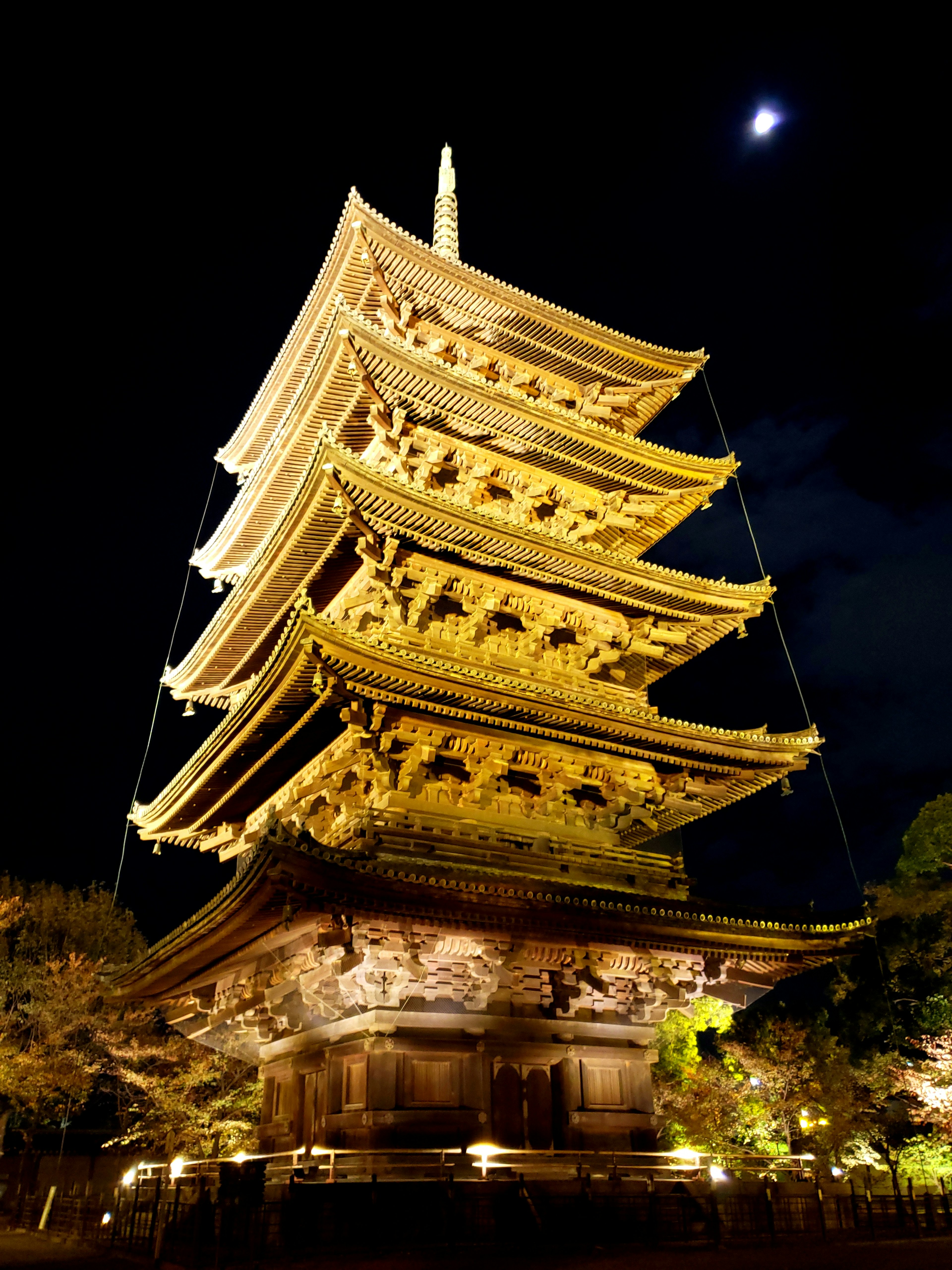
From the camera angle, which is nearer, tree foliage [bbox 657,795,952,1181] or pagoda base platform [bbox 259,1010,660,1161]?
pagoda base platform [bbox 259,1010,660,1161]

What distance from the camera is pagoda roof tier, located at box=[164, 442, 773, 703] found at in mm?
15805

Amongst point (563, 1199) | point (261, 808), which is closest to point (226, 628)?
point (261, 808)

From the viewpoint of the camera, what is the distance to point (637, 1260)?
1051 cm

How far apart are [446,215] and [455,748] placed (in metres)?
17.5

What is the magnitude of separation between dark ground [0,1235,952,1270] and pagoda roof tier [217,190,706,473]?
55.1ft

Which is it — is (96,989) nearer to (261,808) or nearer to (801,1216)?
(261,808)

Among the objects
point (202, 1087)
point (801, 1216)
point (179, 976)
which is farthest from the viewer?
point (202, 1087)

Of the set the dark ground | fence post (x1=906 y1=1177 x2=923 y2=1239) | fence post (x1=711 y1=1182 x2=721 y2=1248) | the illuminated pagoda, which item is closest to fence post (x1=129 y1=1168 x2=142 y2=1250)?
the dark ground

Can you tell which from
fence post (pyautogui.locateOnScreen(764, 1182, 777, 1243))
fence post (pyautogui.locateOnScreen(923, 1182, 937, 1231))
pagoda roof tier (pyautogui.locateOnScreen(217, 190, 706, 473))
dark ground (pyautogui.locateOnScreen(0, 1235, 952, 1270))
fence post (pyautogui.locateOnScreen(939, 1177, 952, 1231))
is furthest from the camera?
pagoda roof tier (pyautogui.locateOnScreen(217, 190, 706, 473))

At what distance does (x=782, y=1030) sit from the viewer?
32562 millimetres

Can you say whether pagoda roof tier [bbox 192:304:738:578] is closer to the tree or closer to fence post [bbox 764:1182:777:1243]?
fence post [bbox 764:1182:777:1243]

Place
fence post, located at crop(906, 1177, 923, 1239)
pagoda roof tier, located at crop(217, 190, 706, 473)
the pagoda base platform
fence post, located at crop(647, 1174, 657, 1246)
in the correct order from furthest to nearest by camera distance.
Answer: pagoda roof tier, located at crop(217, 190, 706, 473)
fence post, located at crop(906, 1177, 923, 1239)
the pagoda base platform
fence post, located at crop(647, 1174, 657, 1246)

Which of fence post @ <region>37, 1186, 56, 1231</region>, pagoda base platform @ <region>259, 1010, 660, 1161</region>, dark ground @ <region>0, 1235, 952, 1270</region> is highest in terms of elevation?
pagoda base platform @ <region>259, 1010, 660, 1161</region>

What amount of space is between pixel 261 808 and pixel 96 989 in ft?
47.2
